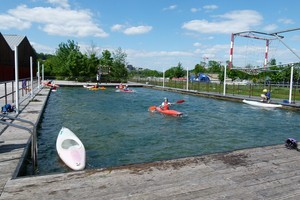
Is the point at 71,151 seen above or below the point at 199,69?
below

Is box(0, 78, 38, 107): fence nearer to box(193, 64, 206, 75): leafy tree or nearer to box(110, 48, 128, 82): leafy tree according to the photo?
box(110, 48, 128, 82): leafy tree

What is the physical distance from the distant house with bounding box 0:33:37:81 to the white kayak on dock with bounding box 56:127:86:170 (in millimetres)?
33898

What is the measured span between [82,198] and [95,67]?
55.8m

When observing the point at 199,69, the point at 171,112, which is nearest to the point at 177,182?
the point at 171,112

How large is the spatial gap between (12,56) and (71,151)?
44.9 metres

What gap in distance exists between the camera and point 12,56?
152 feet

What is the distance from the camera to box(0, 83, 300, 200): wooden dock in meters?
4.38

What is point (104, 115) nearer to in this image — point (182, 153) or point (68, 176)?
point (182, 153)

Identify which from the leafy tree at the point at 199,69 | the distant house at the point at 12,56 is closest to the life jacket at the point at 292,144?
the distant house at the point at 12,56

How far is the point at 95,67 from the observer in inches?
2301

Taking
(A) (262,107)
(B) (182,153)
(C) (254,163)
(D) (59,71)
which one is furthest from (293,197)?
(D) (59,71)

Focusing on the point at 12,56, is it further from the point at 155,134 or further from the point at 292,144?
the point at 292,144

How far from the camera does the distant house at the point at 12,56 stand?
39.4m

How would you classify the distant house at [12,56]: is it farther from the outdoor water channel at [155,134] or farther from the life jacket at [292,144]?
the life jacket at [292,144]
